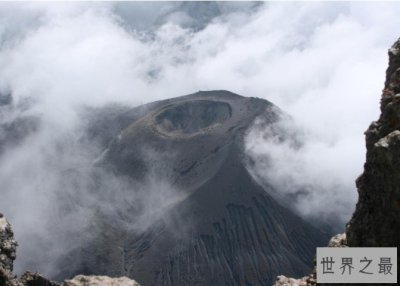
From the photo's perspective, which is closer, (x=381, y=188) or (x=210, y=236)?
(x=381, y=188)

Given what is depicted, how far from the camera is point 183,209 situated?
515 feet

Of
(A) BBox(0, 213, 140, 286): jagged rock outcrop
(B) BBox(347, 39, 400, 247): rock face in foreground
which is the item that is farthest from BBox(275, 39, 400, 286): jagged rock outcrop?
(A) BBox(0, 213, 140, 286): jagged rock outcrop

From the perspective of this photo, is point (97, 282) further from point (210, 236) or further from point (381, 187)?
point (210, 236)

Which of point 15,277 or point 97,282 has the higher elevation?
point 97,282

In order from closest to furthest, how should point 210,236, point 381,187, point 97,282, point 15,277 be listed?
1. point 381,187
2. point 15,277
3. point 97,282
4. point 210,236

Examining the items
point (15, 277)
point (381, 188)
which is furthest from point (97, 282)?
point (381, 188)

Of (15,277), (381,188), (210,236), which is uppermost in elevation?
(210,236)

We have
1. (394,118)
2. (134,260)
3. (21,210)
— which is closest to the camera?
(394,118)

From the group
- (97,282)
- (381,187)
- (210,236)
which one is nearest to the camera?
(381,187)

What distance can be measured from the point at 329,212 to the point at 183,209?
49.3 m

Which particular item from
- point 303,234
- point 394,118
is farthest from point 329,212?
point 394,118

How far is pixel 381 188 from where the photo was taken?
19.0 meters

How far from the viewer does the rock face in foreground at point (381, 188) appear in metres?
18.4

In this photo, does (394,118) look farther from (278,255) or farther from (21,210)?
(21,210)
